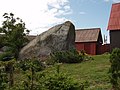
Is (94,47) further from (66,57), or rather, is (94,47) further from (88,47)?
(66,57)

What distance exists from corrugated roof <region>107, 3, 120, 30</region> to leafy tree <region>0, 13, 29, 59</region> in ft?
28.1

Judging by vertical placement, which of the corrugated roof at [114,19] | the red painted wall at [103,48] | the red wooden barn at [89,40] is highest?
the corrugated roof at [114,19]

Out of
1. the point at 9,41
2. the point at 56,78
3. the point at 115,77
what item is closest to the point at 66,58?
the point at 9,41

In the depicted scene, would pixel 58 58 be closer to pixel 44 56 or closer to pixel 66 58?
pixel 66 58

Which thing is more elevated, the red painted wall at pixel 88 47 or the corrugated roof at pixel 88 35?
the corrugated roof at pixel 88 35

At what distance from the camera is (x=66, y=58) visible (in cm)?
1934

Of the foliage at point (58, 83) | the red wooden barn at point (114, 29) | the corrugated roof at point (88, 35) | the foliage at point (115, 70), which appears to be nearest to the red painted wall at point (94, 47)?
the corrugated roof at point (88, 35)

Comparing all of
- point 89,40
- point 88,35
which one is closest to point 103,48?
point 89,40

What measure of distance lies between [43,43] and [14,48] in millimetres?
2583

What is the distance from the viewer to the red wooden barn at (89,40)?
127 ft

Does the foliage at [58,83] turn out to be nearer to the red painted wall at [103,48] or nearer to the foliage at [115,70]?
the foliage at [115,70]

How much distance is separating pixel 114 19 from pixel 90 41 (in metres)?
9.75

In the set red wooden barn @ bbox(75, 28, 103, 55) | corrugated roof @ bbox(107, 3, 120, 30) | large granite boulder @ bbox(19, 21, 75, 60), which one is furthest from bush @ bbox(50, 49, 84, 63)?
red wooden barn @ bbox(75, 28, 103, 55)

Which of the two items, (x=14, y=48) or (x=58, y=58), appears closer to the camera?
(x=58, y=58)
